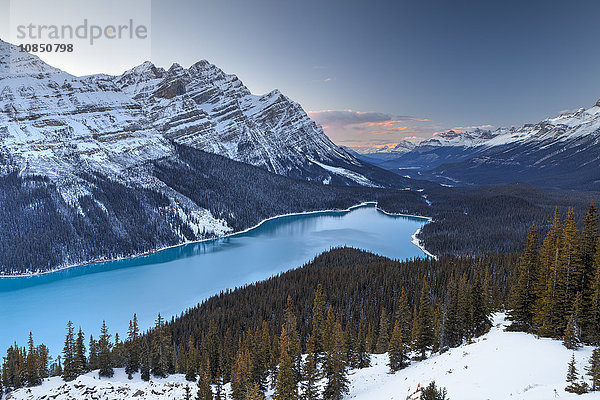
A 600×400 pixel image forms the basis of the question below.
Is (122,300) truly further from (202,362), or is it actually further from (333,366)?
(333,366)

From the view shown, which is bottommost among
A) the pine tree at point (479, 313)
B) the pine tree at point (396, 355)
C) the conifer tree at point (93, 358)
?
the conifer tree at point (93, 358)

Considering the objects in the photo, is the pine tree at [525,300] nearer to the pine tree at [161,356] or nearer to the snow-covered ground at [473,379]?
the snow-covered ground at [473,379]

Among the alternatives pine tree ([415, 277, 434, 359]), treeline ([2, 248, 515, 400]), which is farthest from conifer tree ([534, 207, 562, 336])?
pine tree ([415, 277, 434, 359])

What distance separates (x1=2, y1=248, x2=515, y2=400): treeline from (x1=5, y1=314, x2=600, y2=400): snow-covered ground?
10.3 ft

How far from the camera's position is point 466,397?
62.3ft

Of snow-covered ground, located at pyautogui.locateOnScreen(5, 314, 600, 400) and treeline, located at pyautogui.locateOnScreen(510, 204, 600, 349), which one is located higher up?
treeline, located at pyautogui.locateOnScreen(510, 204, 600, 349)

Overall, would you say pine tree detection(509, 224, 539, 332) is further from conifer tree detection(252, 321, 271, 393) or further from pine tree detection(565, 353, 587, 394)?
conifer tree detection(252, 321, 271, 393)

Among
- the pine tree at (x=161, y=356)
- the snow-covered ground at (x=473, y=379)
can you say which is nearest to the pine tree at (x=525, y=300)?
the snow-covered ground at (x=473, y=379)

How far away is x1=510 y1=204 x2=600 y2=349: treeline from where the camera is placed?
85.0 feet

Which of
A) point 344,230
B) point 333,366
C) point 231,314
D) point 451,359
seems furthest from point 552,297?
point 344,230

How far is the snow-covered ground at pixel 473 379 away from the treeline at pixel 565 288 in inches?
78.8

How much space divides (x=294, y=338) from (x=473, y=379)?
25681 millimetres

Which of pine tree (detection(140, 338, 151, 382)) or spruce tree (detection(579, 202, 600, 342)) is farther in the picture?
pine tree (detection(140, 338, 151, 382))

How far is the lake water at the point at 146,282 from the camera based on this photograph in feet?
257
